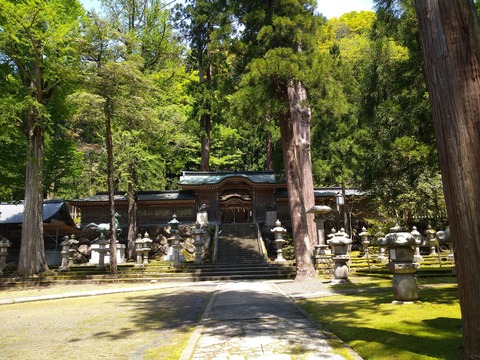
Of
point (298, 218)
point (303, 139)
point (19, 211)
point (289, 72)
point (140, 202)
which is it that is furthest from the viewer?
point (140, 202)

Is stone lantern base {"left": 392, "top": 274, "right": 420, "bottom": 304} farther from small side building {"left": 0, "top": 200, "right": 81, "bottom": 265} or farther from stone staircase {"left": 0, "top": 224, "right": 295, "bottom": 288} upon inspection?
small side building {"left": 0, "top": 200, "right": 81, "bottom": 265}

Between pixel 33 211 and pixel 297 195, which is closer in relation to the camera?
pixel 297 195

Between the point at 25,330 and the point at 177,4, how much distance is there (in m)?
24.2

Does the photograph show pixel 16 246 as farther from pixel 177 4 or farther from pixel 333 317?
pixel 333 317

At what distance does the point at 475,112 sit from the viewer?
2912 millimetres

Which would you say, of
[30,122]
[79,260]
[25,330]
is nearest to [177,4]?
[30,122]

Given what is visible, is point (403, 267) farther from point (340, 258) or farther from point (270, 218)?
point (270, 218)

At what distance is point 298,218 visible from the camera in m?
11.1

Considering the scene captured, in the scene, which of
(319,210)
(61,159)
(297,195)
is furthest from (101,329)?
(61,159)

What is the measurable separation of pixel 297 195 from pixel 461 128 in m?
8.60

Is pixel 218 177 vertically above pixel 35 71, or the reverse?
pixel 35 71

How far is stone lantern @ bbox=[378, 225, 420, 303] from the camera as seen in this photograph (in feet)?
19.1

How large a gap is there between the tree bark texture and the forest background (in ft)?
3.12

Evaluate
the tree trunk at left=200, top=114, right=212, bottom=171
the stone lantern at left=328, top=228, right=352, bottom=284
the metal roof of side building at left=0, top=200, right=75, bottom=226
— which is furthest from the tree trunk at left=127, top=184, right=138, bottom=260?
the stone lantern at left=328, top=228, right=352, bottom=284
